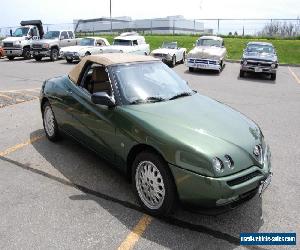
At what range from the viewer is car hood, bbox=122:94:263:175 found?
3.48m

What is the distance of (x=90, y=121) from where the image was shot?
4.71 m

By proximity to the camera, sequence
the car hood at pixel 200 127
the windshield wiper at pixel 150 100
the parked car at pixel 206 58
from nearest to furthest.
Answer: the car hood at pixel 200 127
the windshield wiper at pixel 150 100
the parked car at pixel 206 58

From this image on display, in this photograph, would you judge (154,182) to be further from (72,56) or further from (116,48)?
(72,56)

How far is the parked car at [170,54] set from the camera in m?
18.6

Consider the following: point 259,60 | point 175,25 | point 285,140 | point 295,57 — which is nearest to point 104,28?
point 175,25

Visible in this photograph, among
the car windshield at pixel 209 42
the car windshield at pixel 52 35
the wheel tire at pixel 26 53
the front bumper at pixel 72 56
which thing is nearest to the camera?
the car windshield at pixel 209 42

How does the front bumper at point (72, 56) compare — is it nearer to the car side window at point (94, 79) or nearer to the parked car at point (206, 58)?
the parked car at point (206, 58)

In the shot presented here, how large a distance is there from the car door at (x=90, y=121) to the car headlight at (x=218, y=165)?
1.37 m

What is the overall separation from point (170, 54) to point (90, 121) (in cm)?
1458

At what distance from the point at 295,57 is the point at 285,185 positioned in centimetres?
2069

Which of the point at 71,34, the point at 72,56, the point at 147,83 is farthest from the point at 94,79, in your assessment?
the point at 71,34

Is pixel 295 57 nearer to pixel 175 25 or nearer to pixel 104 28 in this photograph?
pixel 175 25

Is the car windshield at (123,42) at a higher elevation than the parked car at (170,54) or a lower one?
higher

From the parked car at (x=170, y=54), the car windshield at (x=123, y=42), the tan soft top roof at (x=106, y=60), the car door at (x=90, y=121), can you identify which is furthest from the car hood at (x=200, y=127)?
the car windshield at (x=123, y=42)
